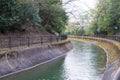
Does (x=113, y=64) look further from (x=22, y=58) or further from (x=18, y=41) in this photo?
(x=18, y=41)

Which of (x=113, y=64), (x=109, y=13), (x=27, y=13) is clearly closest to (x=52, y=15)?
(x=27, y=13)

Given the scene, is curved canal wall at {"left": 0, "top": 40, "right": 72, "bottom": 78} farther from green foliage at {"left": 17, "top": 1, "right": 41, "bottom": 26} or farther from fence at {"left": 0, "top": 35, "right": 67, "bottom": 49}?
green foliage at {"left": 17, "top": 1, "right": 41, "bottom": 26}

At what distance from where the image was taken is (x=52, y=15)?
2905cm

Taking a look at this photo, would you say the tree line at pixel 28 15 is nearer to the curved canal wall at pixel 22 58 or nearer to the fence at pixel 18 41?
the fence at pixel 18 41

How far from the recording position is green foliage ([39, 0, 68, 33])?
90.5ft

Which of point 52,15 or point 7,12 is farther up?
point 52,15

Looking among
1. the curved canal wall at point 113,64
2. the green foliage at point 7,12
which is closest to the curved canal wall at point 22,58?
the green foliage at point 7,12

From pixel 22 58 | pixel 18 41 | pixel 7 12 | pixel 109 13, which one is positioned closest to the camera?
pixel 22 58

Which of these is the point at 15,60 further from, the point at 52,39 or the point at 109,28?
the point at 109,28

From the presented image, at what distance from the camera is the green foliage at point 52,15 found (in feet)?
90.5

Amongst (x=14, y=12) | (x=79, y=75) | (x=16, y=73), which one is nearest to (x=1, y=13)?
(x=14, y=12)

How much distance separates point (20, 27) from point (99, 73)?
980 centimetres

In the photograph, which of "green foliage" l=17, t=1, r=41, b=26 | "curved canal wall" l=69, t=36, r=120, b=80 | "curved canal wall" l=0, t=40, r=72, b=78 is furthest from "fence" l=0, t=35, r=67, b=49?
"curved canal wall" l=69, t=36, r=120, b=80

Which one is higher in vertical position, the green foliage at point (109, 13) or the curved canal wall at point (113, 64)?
the green foliage at point (109, 13)
